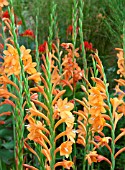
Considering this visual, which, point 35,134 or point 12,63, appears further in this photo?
point 12,63

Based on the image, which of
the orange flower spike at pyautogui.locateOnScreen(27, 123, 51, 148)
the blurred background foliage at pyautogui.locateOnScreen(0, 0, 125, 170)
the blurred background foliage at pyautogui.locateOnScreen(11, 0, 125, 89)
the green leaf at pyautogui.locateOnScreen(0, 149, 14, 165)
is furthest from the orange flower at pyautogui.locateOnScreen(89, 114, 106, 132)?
the blurred background foliage at pyautogui.locateOnScreen(11, 0, 125, 89)

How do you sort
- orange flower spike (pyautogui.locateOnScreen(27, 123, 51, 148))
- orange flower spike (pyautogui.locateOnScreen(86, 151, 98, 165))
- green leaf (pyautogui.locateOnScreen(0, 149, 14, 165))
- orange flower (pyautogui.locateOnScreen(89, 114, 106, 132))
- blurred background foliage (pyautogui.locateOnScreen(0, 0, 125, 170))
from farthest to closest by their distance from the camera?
blurred background foliage (pyautogui.locateOnScreen(0, 0, 125, 170)) → green leaf (pyautogui.locateOnScreen(0, 149, 14, 165)) → orange flower spike (pyautogui.locateOnScreen(86, 151, 98, 165)) → orange flower (pyautogui.locateOnScreen(89, 114, 106, 132)) → orange flower spike (pyautogui.locateOnScreen(27, 123, 51, 148))

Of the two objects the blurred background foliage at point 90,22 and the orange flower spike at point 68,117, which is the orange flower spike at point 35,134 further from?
the blurred background foliage at point 90,22

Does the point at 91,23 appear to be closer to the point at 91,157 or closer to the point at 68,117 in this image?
the point at 91,157

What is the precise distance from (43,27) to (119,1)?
1.23m

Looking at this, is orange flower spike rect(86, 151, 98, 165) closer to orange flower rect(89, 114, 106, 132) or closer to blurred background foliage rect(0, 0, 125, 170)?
orange flower rect(89, 114, 106, 132)

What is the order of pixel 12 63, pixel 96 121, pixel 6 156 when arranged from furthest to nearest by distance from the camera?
pixel 6 156 < pixel 12 63 < pixel 96 121

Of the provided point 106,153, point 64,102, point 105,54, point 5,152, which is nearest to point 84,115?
point 64,102

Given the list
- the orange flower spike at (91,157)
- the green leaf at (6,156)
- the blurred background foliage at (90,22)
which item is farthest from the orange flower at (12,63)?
the blurred background foliage at (90,22)

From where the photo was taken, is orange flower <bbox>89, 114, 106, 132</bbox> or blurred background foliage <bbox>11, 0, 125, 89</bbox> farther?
blurred background foliage <bbox>11, 0, 125, 89</bbox>

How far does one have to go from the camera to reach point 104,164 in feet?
14.1

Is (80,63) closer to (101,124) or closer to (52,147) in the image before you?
(101,124)

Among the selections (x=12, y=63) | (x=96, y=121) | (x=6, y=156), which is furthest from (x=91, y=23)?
(x=96, y=121)

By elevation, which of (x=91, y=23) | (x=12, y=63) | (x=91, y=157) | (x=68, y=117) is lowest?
(x=91, y=157)
